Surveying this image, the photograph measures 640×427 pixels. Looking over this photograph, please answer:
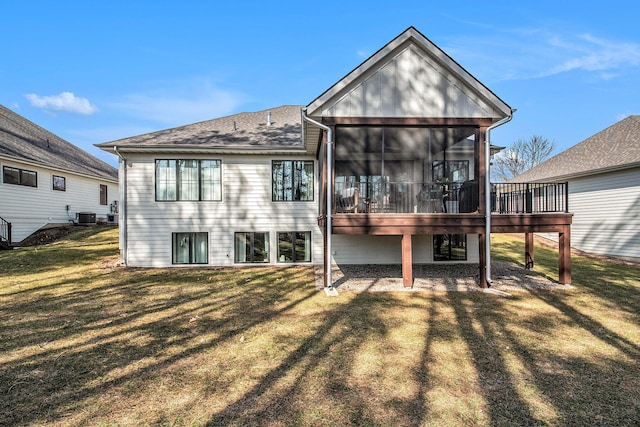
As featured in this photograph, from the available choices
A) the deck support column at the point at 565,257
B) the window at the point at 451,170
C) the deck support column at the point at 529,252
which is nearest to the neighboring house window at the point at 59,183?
the window at the point at 451,170

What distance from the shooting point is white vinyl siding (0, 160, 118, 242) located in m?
15.8

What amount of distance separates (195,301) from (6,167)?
564 inches

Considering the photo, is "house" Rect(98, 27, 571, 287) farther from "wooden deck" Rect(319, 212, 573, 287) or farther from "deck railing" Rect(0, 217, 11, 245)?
"deck railing" Rect(0, 217, 11, 245)

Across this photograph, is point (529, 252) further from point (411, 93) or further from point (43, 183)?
point (43, 183)

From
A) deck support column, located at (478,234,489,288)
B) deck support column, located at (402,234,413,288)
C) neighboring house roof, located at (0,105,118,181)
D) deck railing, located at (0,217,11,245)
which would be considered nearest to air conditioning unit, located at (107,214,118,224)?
neighboring house roof, located at (0,105,118,181)

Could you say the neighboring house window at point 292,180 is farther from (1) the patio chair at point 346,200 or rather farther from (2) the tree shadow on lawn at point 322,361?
(2) the tree shadow on lawn at point 322,361

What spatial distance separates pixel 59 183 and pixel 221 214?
12.3 meters

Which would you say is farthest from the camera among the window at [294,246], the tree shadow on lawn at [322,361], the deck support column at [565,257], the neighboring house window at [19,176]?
the neighboring house window at [19,176]

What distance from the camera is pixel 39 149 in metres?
18.8

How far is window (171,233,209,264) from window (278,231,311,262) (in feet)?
8.61

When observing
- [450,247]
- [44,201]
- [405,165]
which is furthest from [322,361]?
[44,201]

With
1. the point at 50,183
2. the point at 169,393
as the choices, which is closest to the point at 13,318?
the point at 169,393

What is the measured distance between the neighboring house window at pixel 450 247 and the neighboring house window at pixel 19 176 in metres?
18.4

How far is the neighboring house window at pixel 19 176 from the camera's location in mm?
15508
